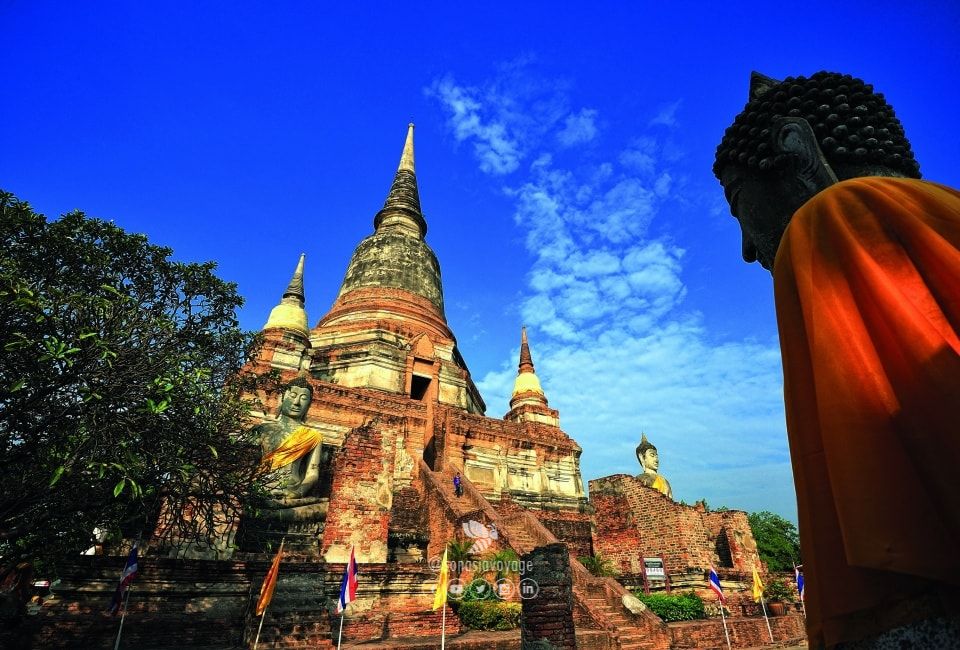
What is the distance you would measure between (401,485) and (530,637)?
1023 cm

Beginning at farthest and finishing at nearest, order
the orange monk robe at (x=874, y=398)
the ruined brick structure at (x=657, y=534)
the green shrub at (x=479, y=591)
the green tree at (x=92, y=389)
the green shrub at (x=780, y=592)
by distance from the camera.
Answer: the green shrub at (x=780, y=592), the ruined brick structure at (x=657, y=534), the green shrub at (x=479, y=591), the green tree at (x=92, y=389), the orange monk robe at (x=874, y=398)

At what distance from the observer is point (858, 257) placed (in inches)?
49.7

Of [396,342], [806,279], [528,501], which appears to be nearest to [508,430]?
[528,501]

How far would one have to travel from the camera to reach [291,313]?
79.3 feet

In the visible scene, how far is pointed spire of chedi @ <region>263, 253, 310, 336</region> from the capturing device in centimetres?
2347

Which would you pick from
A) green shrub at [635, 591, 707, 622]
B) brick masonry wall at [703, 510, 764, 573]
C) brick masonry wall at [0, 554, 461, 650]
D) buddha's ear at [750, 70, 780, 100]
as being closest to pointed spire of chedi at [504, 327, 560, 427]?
brick masonry wall at [703, 510, 764, 573]

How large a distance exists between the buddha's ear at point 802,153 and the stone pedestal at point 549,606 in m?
6.18

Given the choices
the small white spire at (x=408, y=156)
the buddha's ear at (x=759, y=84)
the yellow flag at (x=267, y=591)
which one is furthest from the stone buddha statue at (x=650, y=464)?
the small white spire at (x=408, y=156)

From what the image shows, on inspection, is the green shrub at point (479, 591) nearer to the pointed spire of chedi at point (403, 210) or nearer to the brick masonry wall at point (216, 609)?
the brick masonry wall at point (216, 609)

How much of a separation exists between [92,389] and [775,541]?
41.3 m

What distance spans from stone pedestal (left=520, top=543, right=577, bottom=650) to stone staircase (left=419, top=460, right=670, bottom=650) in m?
2.95

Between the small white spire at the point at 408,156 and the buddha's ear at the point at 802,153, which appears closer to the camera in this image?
the buddha's ear at the point at 802,153

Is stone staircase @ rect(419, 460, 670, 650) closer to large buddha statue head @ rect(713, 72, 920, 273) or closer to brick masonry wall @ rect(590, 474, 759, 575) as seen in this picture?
brick masonry wall @ rect(590, 474, 759, 575)

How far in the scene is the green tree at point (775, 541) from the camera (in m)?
32.5
